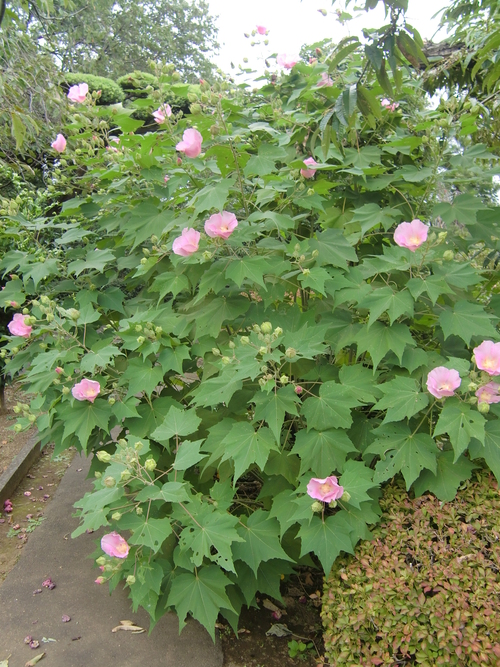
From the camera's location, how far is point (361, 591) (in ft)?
5.53

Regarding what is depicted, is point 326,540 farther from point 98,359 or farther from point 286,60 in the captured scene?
point 286,60

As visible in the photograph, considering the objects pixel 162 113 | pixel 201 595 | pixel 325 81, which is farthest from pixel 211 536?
pixel 325 81

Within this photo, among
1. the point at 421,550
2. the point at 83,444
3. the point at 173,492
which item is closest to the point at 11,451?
the point at 83,444

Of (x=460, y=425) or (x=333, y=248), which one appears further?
(x=333, y=248)

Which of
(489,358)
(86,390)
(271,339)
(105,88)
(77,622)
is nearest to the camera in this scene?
(489,358)

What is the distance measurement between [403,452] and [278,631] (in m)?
1.14

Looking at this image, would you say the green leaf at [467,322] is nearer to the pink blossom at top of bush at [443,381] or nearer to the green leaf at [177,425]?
the pink blossom at top of bush at [443,381]

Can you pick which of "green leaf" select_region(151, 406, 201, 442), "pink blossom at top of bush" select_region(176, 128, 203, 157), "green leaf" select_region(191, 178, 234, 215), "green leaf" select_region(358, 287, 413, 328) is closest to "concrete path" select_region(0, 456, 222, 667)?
"green leaf" select_region(151, 406, 201, 442)

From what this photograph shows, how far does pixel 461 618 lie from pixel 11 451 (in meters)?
3.75

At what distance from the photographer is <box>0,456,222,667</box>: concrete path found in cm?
220

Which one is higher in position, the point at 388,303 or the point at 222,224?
the point at 222,224

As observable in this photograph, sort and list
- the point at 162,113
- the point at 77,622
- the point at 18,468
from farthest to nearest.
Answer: the point at 18,468
the point at 77,622
the point at 162,113

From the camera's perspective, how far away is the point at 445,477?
5.64 feet

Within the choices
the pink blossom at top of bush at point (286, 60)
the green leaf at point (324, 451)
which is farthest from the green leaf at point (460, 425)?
the pink blossom at top of bush at point (286, 60)
